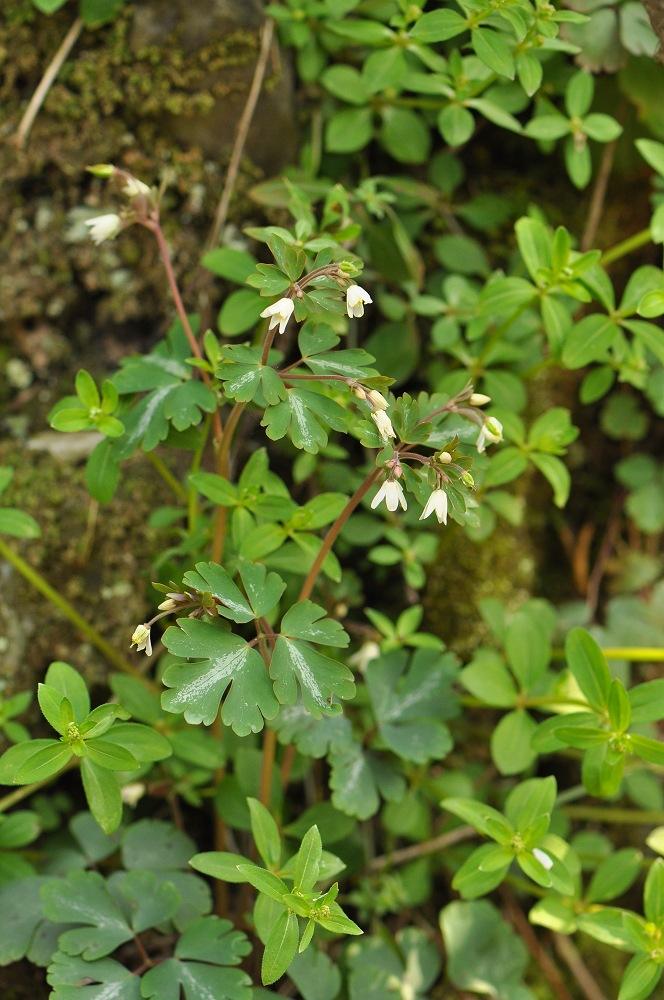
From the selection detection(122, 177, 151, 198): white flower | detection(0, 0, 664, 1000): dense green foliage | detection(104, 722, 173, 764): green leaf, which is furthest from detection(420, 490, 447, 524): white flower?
detection(122, 177, 151, 198): white flower

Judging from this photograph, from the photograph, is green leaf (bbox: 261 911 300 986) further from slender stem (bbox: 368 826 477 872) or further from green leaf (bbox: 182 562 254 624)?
slender stem (bbox: 368 826 477 872)

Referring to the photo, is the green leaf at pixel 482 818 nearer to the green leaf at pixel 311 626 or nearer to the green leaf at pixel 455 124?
the green leaf at pixel 311 626

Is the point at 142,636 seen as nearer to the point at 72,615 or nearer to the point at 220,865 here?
the point at 220,865

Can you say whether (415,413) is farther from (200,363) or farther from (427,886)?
(427,886)

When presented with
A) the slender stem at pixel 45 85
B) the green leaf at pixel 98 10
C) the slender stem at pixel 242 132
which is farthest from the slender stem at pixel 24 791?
the green leaf at pixel 98 10

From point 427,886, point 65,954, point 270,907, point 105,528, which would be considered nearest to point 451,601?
point 427,886

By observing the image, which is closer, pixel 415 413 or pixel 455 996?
pixel 415 413

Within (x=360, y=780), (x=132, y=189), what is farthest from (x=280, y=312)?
(x=360, y=780)
